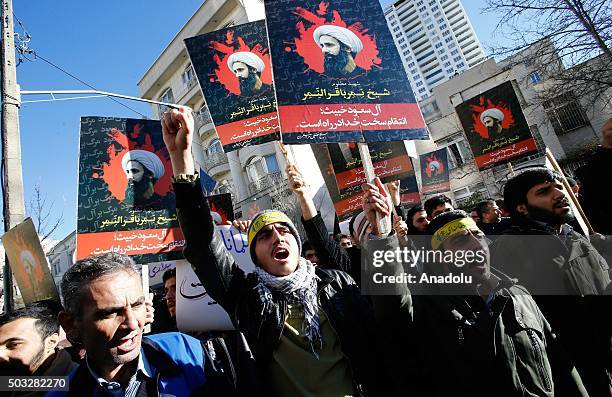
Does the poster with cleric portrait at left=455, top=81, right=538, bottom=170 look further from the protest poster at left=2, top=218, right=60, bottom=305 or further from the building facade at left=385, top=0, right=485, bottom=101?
the building facade at left=385, top=0, right=485, bottom=101

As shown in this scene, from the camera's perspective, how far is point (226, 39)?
4148mm

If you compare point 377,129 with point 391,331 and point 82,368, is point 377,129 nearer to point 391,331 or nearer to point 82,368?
point 391,331

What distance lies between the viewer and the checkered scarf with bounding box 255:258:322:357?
5.60 ft

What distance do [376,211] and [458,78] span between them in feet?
79.0

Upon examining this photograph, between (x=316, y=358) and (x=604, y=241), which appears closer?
(x=316, y=358)

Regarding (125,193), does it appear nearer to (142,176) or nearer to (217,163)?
(142,176)

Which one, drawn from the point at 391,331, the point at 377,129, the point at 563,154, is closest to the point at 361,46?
the point at 377,129

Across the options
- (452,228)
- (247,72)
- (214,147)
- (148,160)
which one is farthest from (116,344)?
(214,147)

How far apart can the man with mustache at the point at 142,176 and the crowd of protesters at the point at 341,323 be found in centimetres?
239

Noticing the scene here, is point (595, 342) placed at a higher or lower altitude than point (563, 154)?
lower

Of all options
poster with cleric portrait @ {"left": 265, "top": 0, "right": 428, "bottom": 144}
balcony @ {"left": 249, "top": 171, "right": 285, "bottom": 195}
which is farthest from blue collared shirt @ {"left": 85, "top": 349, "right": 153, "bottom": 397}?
balcony @ {"left": 249, "top": 171, "right": 285, "bottom": 195}

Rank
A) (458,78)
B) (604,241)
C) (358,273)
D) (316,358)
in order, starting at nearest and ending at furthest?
1. (316,358)
2. (604,241)
3. (358,273)
4. (458,78)

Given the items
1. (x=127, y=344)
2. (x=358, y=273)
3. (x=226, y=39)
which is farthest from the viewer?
(x=226, y=39)

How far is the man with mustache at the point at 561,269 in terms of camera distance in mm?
1883
